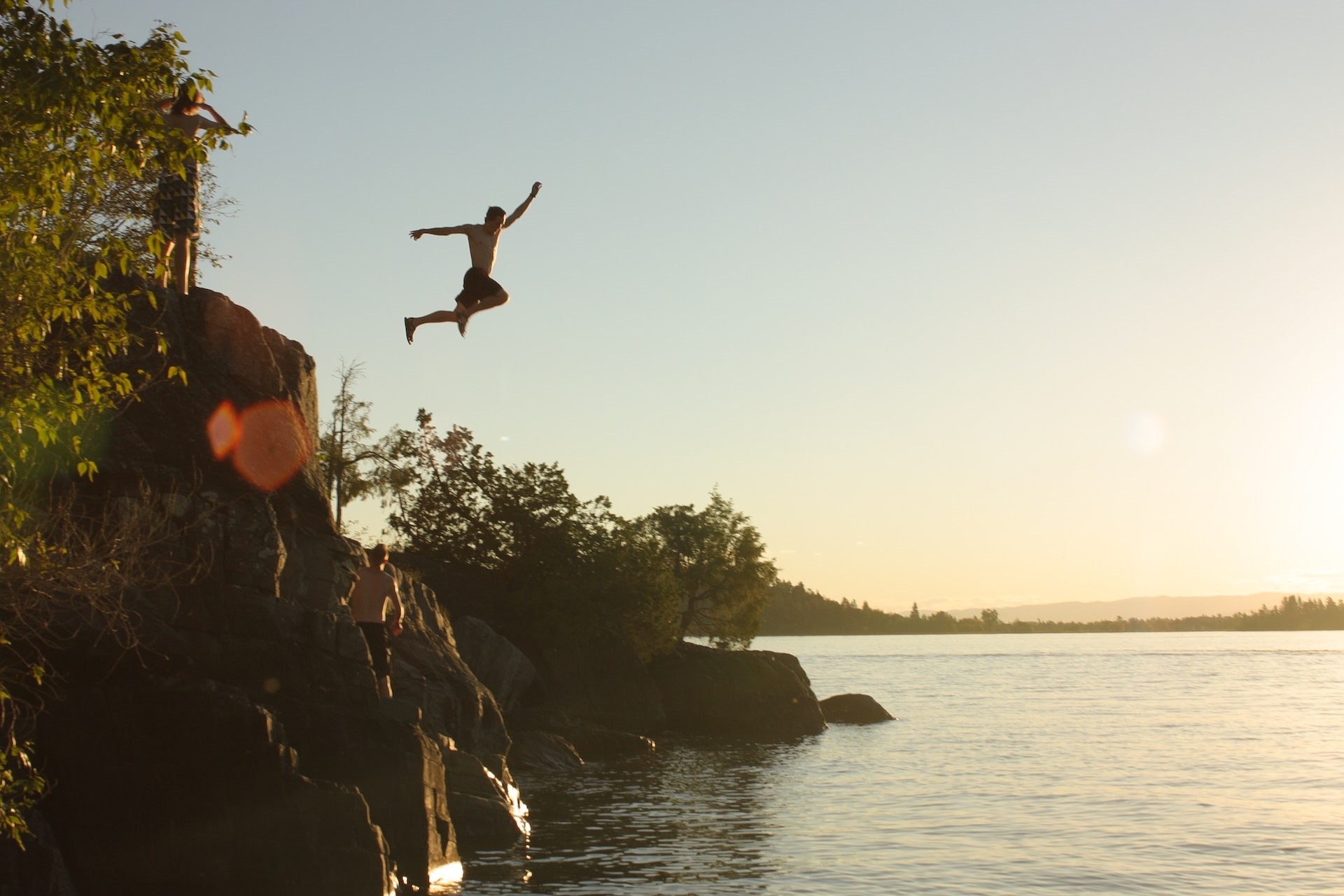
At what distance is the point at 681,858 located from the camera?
80.6ft

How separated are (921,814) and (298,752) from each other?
65.0 ft

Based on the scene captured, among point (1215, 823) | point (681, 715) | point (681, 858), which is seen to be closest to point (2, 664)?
point (681, 858)

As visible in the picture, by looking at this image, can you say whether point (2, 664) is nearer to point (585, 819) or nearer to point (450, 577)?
point (585, 819)

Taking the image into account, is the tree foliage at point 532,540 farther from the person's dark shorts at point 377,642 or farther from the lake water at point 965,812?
the person's dark shorts at point 377,642

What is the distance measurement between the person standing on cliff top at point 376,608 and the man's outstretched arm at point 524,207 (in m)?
7.37

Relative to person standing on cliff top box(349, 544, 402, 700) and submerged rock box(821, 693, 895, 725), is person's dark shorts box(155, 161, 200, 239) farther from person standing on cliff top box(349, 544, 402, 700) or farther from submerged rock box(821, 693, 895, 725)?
submerged rock box(821, 693, 895, 725)

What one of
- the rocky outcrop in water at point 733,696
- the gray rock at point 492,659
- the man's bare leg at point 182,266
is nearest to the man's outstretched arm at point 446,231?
the man's bare leg at point 182,266

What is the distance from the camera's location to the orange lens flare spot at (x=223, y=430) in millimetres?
19359

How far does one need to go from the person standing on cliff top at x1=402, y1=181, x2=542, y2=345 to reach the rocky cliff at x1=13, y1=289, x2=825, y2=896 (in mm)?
4763

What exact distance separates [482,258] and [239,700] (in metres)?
7.34

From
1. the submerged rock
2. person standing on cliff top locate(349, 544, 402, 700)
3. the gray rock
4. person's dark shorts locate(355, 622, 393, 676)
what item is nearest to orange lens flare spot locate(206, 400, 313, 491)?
person standing on cliff top locate(349, 544, 402, 700)

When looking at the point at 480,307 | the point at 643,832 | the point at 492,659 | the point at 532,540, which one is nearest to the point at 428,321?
the point at 480,307

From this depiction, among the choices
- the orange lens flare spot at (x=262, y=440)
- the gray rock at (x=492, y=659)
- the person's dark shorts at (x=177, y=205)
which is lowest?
the gray rock at (x=492, y=659)

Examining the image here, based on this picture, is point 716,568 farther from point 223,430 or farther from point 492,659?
point 223,430
